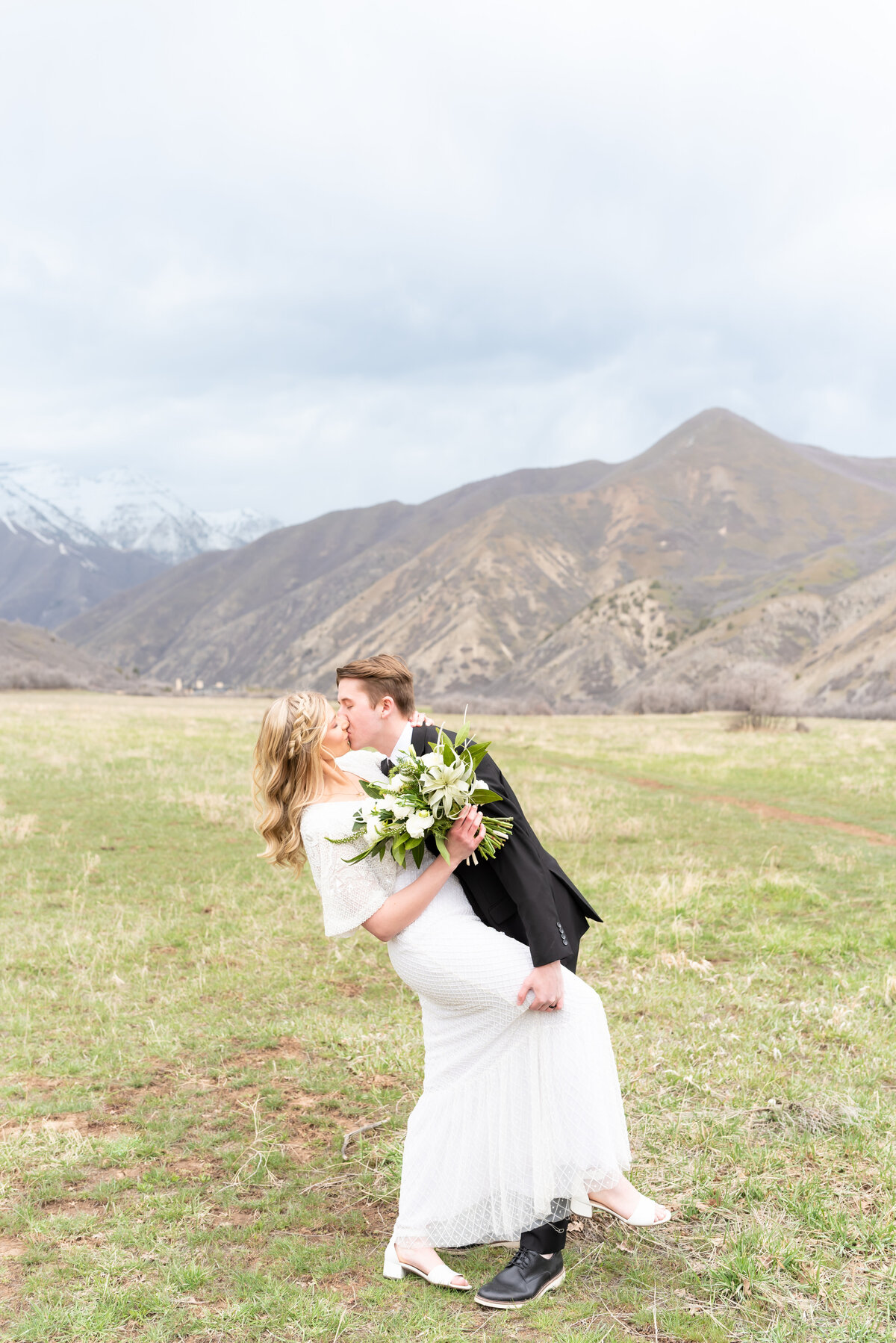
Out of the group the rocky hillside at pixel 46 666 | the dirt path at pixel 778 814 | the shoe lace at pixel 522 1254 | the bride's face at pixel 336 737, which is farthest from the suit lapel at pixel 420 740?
the rocky hillside at pixel 46 666

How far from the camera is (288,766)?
367 cm

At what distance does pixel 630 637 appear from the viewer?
11325 cm

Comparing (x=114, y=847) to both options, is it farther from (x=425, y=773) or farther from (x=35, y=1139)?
(x=425, y=773)

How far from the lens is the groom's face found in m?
3.78

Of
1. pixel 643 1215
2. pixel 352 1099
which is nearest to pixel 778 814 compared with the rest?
→ pixel 352 1099

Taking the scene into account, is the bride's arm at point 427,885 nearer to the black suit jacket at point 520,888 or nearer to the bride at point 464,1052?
the bride at point 464,1052

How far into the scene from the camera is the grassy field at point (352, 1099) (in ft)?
11.7

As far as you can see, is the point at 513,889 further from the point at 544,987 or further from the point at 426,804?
the point at 426,804

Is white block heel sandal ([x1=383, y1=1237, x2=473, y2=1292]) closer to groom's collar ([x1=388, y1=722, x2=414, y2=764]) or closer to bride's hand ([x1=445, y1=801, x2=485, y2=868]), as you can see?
bride's hand ([x1=445, y1=801, x2=485, y2=868])

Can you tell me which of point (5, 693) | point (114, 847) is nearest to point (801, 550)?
point (5, 693)

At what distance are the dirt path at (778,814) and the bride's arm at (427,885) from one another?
12671 millimetres

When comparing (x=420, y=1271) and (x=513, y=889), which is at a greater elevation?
(x=513, y=889)

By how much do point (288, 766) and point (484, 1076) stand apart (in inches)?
60.8

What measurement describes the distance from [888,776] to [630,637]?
9353 cm
